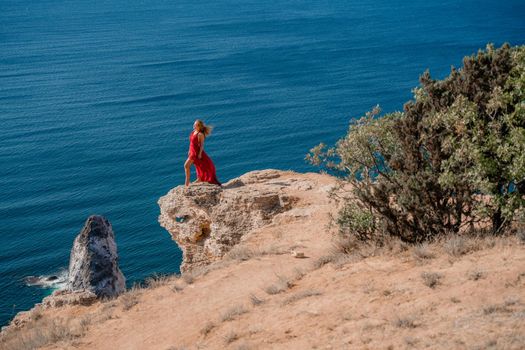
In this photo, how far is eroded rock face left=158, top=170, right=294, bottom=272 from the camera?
58.3 ft

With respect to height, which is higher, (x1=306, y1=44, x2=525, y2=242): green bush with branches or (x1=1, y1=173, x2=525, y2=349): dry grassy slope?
(x1=306, y1=44, x2=525, y2=242): green bush with branches

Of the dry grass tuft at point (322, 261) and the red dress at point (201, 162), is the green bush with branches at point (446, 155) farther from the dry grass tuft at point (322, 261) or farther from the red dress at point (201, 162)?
the red dress at point (201, 162)

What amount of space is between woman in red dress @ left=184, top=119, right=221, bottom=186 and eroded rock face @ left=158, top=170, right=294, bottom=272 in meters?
0.44

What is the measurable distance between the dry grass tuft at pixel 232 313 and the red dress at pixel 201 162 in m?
7.62

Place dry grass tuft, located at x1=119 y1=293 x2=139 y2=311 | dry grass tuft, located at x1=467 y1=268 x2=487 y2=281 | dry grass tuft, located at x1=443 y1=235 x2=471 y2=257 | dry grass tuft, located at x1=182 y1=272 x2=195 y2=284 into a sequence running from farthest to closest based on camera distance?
1. dry grass tuft, located at x1=182 y1=272 x2=195 y2=284
2. dry grass tuft, located at x1=119 y1=293 x2=139 y2=311
3. dry grass tuft, located at x1=443 y1=235 x2=471 y2=257
4. dry grass tuft, located at x1=467 y1=268 x2=487 y2=281

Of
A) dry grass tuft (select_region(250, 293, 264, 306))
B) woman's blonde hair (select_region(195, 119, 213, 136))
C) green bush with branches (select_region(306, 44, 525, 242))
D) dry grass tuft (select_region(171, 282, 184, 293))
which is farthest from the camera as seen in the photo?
woman's blonde hair (select_region(195, 119, 213, 136))

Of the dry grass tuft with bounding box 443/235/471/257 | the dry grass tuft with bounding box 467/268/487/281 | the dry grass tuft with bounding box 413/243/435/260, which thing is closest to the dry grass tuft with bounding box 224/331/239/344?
the dry grass tuft with bounding box 413/243/435/260

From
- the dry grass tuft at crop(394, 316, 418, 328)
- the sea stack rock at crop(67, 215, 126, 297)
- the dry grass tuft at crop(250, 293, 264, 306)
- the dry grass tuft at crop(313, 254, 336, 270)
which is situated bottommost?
the dry grass tuft at crop(394, 316, 418, 328)

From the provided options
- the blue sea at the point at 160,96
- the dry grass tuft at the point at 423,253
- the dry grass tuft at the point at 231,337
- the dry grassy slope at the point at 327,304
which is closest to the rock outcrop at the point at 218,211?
the dry grassy slope at the point at 327,304

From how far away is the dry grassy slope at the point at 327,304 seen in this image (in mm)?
8320

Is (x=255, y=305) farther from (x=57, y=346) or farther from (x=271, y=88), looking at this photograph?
(x=271, y=88)

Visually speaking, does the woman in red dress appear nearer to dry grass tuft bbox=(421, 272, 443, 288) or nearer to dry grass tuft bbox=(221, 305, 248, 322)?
dry grass tuft bbox=(221, 305, 248, 322)

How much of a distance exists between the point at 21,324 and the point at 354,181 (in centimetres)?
897

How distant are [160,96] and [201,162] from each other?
152ft
